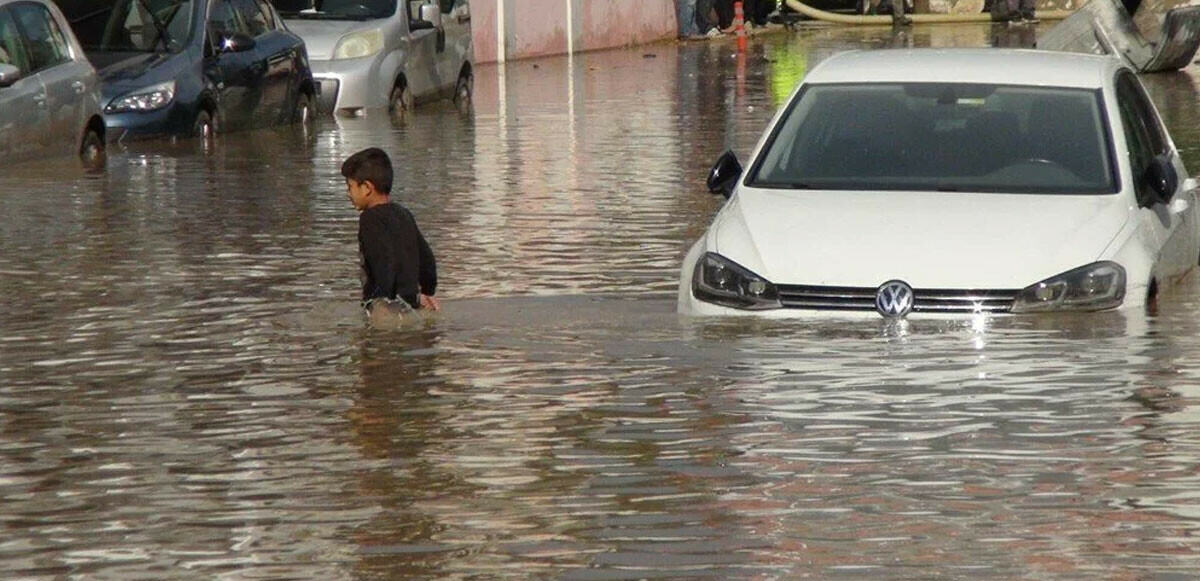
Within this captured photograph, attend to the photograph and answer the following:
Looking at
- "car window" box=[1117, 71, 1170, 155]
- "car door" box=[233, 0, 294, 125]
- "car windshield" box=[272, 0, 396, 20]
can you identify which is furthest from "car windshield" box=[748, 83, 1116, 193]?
"car windshield" box=[272, 0, 396, 20]

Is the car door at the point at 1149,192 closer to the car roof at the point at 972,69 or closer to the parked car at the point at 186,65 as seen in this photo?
the car roof at the point at 972,69

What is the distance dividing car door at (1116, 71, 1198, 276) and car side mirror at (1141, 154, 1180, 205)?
0.08 ft

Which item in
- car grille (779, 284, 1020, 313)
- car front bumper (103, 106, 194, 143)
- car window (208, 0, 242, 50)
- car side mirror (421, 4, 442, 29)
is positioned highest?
car grille (779, 284, 1020, 313)

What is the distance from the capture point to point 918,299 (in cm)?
949

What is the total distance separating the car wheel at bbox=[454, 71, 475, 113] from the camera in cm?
2889

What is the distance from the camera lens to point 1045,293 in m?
9.51

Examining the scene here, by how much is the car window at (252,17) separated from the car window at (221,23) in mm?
176

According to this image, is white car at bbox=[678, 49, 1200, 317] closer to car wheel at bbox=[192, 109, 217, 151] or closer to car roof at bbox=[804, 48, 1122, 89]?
car roof at bbox=[804, 48, 1122, 89]

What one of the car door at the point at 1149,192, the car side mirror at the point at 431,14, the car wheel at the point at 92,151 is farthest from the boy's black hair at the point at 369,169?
the car side mirror at the point at 431,14

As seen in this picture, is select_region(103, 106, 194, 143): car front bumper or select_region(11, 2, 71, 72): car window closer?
select_region(11, 2, 71, 72): car window

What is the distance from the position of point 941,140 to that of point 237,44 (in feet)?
41.4

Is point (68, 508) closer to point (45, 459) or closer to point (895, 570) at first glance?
point (45, 459)

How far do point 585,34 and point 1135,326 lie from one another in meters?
35.5

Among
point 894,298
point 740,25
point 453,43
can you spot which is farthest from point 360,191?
point 740,25
